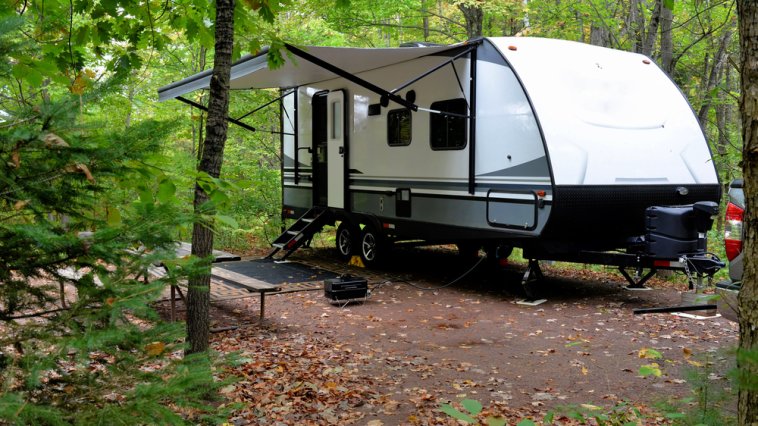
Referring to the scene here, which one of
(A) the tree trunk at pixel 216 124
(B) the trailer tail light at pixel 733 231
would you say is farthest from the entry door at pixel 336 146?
(A) the tree trunk at pixel 216 124

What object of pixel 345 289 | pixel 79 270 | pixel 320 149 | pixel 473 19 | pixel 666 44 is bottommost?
pixel 345 289

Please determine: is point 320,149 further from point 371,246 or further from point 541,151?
point 541,151

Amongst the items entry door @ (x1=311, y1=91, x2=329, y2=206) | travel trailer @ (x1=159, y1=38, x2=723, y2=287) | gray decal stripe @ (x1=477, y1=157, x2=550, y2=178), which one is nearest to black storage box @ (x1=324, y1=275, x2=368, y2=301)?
travel trailer @ (x1=159, y1=38, x2=723, y2=287)

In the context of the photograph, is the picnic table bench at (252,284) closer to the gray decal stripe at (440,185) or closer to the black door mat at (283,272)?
the black door mat at (283,272)

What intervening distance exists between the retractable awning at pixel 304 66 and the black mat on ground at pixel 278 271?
2703 millimetres

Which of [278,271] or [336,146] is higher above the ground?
[336,146]

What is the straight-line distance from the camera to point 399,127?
32.3 feet

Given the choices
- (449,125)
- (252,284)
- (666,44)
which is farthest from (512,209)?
(666,44)

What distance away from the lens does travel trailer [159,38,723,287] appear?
7.44 meters

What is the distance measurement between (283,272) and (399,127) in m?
2.83

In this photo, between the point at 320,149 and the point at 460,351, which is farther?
the point at 320,149

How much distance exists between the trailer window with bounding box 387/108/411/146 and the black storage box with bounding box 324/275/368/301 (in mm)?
2485

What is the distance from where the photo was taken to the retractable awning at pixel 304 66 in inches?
318

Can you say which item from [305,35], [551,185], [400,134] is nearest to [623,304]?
[551,185]
